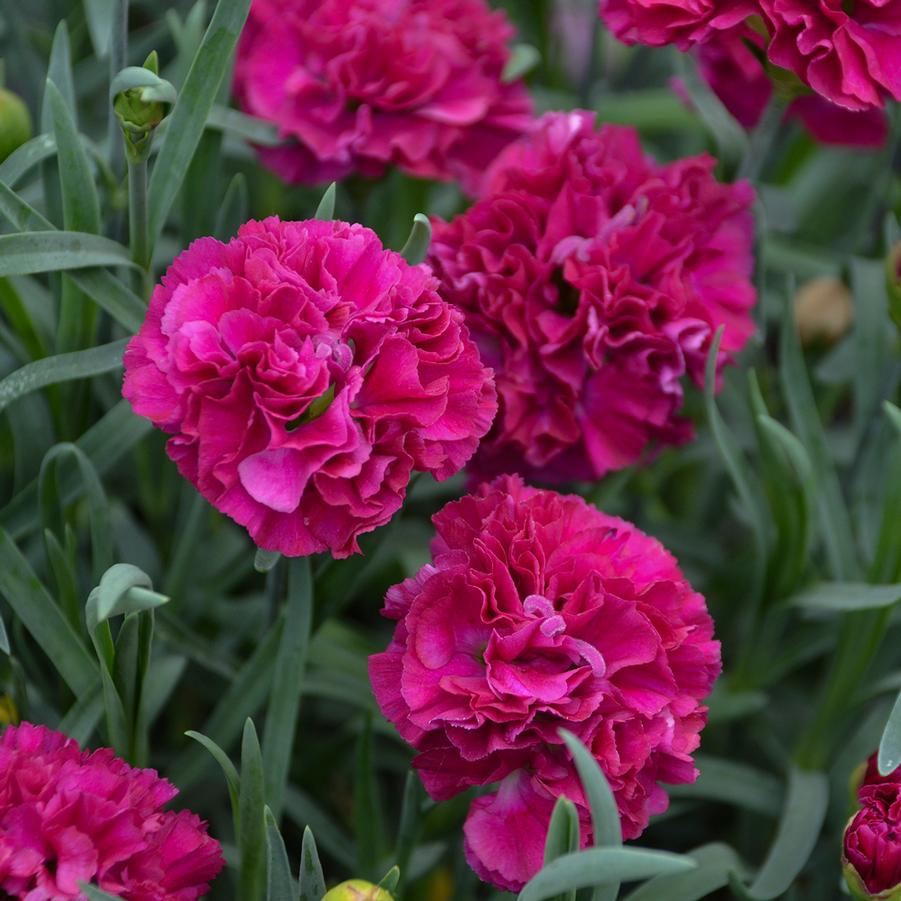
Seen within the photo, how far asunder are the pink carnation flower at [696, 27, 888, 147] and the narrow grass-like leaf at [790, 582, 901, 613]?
339mm

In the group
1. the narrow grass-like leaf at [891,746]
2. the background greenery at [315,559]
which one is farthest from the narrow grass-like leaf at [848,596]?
the narrow grass-like leaf at [891,746]

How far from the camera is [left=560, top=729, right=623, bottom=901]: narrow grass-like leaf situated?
0.50 m

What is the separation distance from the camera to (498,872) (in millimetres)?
567

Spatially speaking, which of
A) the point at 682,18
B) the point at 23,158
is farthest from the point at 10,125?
the point at 682,18

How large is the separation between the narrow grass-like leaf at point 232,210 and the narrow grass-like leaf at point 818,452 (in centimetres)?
38

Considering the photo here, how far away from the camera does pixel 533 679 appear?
0.56 meters

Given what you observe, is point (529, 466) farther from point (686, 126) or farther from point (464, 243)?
point (686, 126)

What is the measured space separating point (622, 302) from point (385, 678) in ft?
0.83

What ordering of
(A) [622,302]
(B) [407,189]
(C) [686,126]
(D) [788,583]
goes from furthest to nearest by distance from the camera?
(C) [686,126] < (B) [407,189] < (D) [788,583] < (A) [622,302]

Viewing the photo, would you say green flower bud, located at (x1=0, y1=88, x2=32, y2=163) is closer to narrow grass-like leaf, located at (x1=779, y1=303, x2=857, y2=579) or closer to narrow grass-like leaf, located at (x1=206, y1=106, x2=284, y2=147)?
narrow grass-like leaf, located at (x1=206, y1=106, x2=284, y2=147)

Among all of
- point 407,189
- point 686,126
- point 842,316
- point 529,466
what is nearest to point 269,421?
point 529,466

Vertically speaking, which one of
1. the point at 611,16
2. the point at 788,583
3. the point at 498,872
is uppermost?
the point at 611,16

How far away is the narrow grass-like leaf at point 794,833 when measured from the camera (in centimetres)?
74

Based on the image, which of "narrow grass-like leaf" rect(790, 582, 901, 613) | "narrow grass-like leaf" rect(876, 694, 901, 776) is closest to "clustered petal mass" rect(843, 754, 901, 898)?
"narrow grass-like leaf" rect(876, 694, 901, 776)
